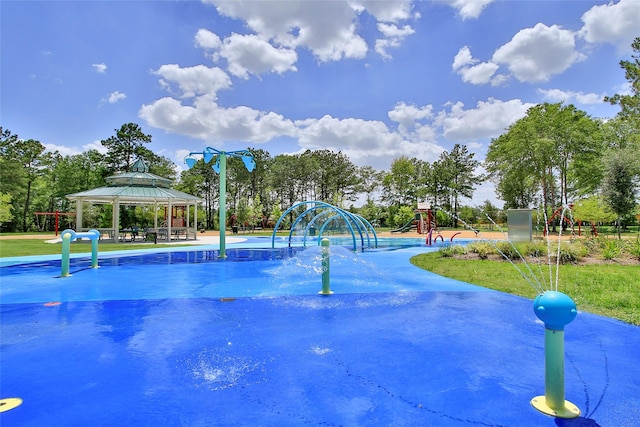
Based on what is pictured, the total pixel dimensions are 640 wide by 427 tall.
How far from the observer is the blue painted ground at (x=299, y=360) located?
2873 mm

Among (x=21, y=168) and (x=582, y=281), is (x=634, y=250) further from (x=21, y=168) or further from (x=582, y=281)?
(x=21, y=168)

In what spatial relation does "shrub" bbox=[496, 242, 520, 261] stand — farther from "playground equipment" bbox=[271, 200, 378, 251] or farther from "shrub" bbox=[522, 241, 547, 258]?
"playground equipment" bbox=[271, 200, 378, 251]

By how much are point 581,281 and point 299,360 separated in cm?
740

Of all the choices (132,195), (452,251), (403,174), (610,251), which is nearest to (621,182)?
(610,251)

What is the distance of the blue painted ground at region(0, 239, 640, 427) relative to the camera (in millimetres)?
2873

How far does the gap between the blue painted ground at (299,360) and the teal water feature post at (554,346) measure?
4.8 inches

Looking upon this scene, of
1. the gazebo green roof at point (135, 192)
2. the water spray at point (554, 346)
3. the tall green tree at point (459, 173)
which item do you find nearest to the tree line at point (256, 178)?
the tall green tree at point (459, 173)

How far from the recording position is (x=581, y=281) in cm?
816

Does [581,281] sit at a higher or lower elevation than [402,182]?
lower

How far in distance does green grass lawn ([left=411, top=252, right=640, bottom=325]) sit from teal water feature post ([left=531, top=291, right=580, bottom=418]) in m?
3.56

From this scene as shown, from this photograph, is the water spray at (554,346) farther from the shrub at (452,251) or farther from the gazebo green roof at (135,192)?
the gazebo green roof at (135,192)

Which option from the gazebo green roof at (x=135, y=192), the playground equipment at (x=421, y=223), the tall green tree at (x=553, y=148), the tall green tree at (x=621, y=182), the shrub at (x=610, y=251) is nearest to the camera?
the shrub at (x=610, y=251)

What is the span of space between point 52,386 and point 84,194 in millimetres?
21700

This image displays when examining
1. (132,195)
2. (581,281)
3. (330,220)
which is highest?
(132,195)
